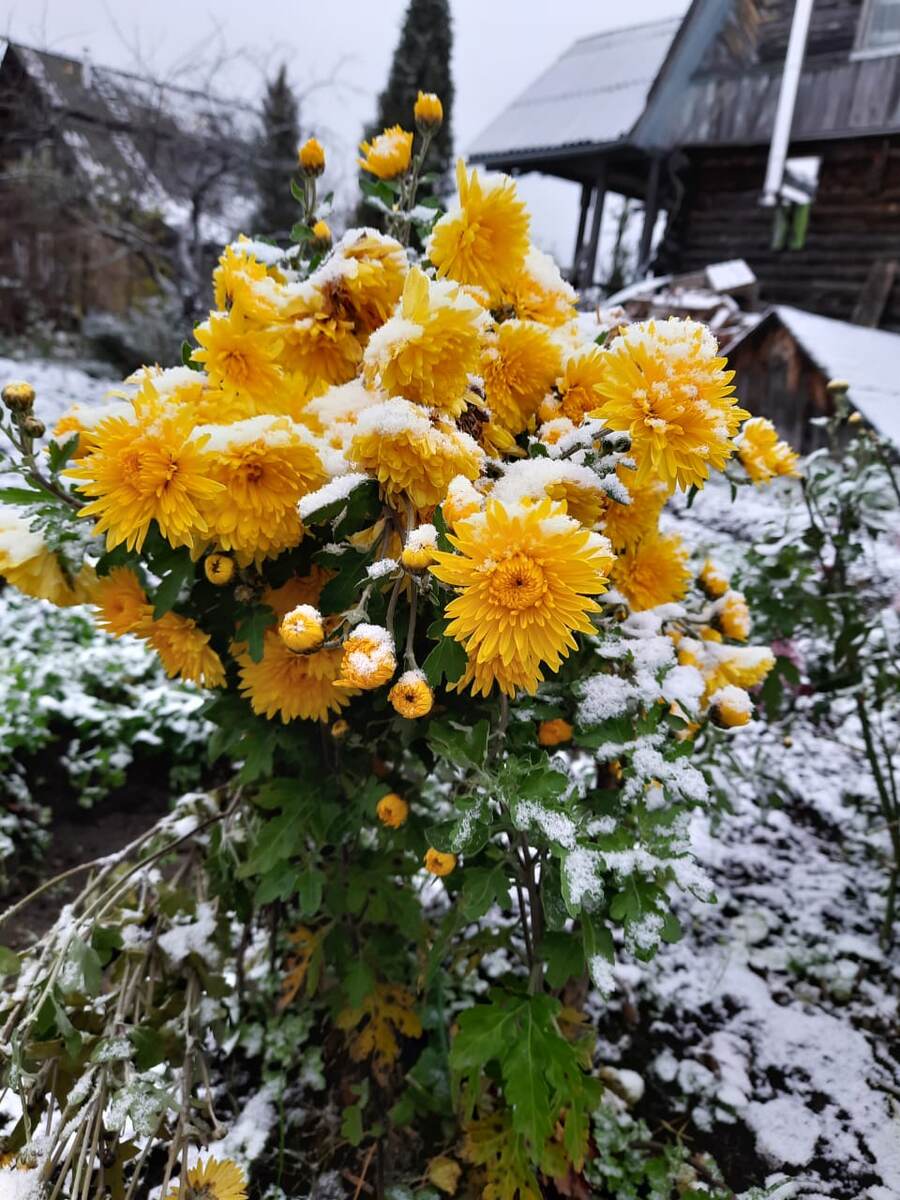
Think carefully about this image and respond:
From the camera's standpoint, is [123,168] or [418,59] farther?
[418,59]

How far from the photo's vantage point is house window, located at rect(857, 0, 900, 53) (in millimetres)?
7441

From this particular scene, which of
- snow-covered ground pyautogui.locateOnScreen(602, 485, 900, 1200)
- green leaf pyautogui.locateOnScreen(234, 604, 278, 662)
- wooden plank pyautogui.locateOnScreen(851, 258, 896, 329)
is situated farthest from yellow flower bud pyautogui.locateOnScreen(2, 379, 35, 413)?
wooden plank pyautogui.locateOnScreen(851, 258, 896, 329)

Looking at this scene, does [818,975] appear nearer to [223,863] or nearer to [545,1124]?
[545,1124]

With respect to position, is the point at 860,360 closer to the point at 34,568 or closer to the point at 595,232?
the point at 34,568

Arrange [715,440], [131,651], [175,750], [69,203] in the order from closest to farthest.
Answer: [715,440] < [175,750] < [131,651] < [69,203]

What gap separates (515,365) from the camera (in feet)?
3.14

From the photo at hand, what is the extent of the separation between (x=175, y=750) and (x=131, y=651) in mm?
658

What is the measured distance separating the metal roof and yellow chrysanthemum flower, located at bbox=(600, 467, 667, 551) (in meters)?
9.36

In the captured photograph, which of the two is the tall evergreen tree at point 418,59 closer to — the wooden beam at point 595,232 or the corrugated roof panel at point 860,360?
the wooden beam at point 595,232

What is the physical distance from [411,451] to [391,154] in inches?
22.1

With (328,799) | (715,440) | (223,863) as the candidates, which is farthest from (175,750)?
(715,440)

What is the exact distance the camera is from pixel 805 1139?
134 centimetres

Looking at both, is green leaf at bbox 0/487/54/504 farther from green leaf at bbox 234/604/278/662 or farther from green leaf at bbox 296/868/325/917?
green leaf at bbox 296/868/325/917

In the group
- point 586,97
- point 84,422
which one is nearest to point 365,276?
point 84,422
